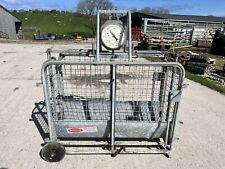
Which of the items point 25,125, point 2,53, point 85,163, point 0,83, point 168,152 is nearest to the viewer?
point 85,163

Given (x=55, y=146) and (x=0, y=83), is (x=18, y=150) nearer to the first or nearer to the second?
(x=55, y=146)

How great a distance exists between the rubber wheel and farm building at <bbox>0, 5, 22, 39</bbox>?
2864 cm

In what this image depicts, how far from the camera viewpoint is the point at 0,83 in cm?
770

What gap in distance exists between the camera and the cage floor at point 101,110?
437cm

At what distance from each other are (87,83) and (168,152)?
13.5 ft

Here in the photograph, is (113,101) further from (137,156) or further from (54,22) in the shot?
(54,22)

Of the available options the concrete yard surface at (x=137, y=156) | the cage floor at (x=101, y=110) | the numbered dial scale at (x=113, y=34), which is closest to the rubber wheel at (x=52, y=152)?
the concrete yard surface at (x=137, y=156)

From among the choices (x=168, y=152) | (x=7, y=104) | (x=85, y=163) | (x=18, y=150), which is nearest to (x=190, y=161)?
(x=168, y=152)

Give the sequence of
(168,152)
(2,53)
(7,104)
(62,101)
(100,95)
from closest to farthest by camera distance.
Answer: (168,152) → (62,101) → (7,104) → (100,95) → (2,53)

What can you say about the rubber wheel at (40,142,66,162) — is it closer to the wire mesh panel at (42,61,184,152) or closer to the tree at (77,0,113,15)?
the wire mesh panel at (42,61,184,152)

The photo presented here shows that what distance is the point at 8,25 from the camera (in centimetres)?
3303

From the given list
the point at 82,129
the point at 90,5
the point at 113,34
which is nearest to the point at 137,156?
the point at 82,129

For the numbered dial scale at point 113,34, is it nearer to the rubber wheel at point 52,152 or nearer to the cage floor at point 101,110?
the cage floor at point 101,110

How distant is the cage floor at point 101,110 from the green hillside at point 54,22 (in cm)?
4447
